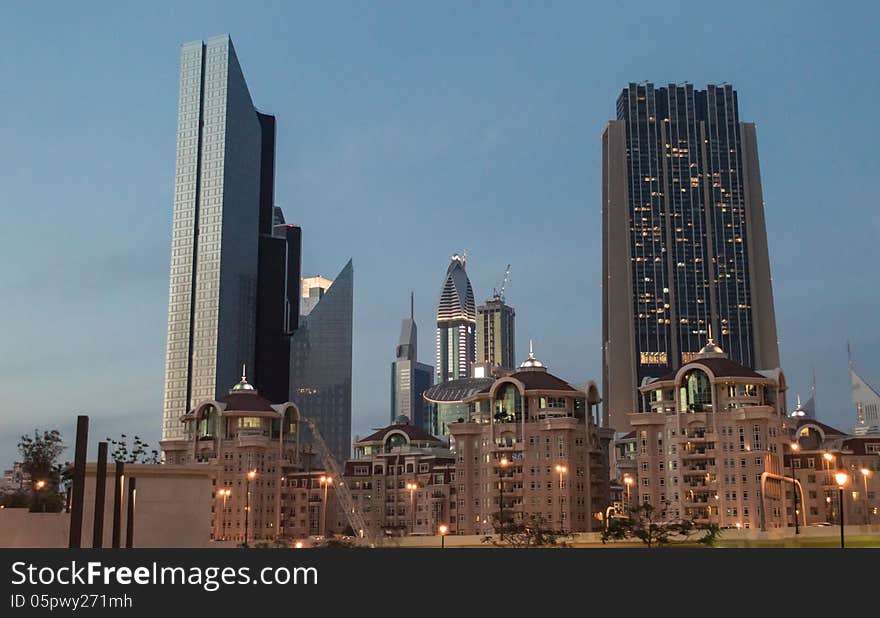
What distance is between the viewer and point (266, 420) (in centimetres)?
18000

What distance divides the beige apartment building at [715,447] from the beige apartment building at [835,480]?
7.19 meters

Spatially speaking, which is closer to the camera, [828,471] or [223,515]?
[828,471]

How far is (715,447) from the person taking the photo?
146250 millimetres

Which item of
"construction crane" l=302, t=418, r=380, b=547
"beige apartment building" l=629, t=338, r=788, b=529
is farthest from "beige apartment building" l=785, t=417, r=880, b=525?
"construction crane" l=302, t=418, r=380, b=547

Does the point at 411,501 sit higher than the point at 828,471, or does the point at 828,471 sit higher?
the point at 828,471

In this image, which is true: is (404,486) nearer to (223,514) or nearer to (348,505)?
(348,505)

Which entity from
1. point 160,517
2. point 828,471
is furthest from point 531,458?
point 160,517

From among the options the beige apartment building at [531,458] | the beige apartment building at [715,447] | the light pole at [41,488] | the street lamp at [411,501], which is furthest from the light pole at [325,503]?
the light pole at [41,488]

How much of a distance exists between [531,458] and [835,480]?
42700 millimetres

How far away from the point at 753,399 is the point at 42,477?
296 ft

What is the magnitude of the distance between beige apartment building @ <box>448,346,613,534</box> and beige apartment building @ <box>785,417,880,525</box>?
2748cm
